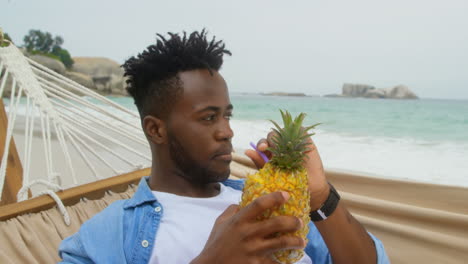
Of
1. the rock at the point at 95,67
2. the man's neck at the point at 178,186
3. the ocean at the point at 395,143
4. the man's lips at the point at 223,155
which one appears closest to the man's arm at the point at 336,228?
the man's lips at the point at 223,155

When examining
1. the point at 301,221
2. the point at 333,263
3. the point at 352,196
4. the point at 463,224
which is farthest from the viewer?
the point at 352,196

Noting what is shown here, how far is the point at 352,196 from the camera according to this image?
169 cm

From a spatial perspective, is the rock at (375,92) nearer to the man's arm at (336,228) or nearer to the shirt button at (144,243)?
the man's arm at (336,228)

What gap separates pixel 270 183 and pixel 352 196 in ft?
3.52

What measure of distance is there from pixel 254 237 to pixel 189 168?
1.59 feet

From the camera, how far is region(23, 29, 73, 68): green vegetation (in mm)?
38062

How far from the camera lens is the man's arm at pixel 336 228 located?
101 cm

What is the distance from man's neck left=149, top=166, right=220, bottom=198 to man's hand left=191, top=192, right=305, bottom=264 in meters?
0.42

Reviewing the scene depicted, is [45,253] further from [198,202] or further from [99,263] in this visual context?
[198,202]

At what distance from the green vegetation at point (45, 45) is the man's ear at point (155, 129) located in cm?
4059

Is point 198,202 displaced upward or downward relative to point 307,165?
downward

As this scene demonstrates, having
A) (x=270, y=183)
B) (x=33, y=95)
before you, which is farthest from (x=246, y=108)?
(x=270, y=183)

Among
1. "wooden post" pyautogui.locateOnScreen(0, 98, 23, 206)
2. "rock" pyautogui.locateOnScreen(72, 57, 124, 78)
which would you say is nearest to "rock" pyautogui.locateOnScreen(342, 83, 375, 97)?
"rock" pyautogui.locateOnScreen(72, 57, 124, 78)

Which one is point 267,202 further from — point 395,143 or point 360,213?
point 395,143
